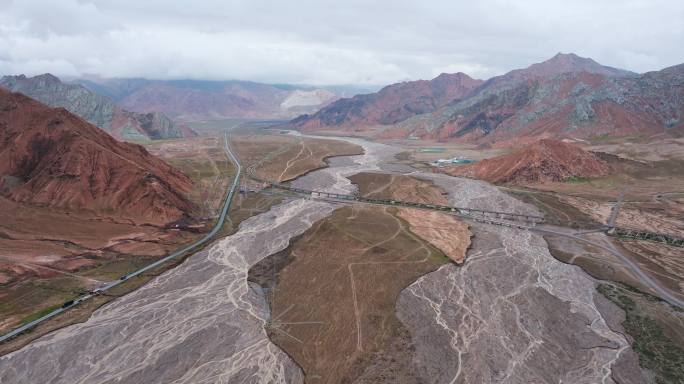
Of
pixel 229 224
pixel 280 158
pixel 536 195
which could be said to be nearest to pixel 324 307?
pixel 229 224

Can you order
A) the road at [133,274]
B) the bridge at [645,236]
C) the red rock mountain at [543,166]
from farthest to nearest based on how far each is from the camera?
the red rock mountain at [543,166], the bridge at [645,236], the road at [133,274]

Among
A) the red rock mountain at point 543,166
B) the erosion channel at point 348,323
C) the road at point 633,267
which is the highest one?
the red rock mountain at point 543,166

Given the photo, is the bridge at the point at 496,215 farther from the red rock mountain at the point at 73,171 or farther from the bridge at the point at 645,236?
the red rock mountain at the point at 73,171

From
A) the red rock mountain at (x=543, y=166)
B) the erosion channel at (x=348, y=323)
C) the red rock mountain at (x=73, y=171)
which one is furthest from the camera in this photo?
the red rock mountain at (x=543, y=166)

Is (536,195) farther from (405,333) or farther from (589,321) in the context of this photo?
(405,333)

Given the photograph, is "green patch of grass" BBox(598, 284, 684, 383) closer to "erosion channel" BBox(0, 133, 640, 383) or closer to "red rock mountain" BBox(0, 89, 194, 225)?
"erosion channel" BBox(0, 133, 640, 383)

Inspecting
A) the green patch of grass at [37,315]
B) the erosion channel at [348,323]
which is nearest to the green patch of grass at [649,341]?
the erosion channel at [348,323]
